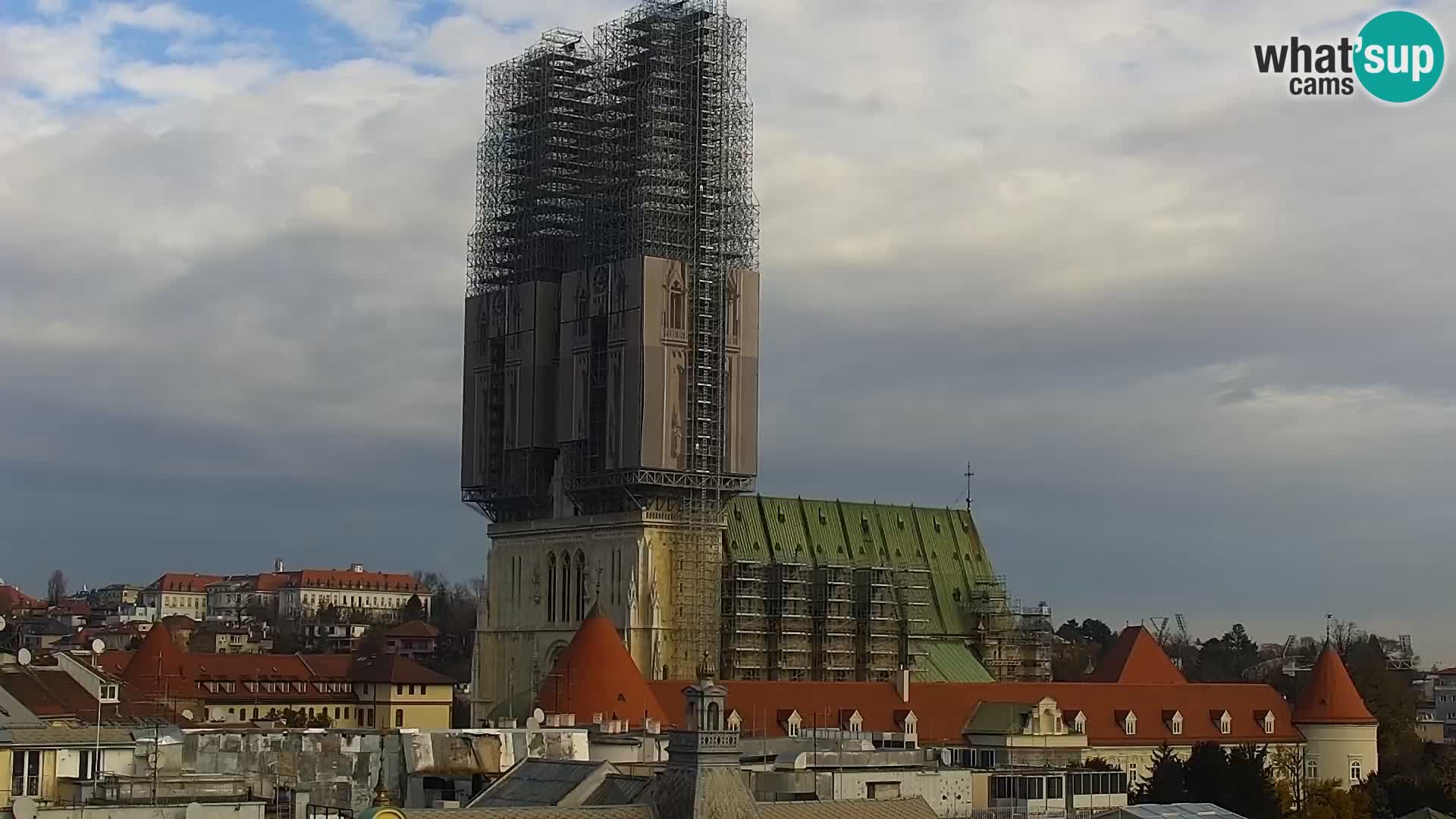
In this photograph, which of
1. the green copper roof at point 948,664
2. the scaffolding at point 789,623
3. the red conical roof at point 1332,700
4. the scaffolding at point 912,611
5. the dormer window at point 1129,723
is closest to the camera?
the dormer window at point 1129,723

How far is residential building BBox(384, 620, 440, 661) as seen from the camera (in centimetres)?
18700

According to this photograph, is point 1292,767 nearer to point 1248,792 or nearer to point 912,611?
point 912,611

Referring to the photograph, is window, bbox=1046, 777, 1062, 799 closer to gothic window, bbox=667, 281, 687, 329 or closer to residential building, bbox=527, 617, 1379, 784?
residential building, bbox=527, 617, 1379, 784

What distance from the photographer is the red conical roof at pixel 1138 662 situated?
124250mm

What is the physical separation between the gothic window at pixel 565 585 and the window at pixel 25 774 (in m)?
58.5

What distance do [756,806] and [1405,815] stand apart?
4686cm

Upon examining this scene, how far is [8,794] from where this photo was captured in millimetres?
53125

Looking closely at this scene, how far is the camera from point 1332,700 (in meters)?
116

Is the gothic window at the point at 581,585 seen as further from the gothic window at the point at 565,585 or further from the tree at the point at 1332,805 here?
the tree at the point at 1332,805

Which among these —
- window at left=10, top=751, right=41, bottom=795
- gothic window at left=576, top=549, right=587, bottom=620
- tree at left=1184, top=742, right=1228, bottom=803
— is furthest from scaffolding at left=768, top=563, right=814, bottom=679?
window at left=10, top=751, right=41, bottom=795

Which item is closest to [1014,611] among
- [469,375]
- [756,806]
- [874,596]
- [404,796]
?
[874,596]

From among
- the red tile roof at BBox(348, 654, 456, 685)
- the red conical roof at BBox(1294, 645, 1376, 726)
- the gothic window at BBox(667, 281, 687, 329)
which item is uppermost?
the gothic window at BBox(667, 281, 687, 329)

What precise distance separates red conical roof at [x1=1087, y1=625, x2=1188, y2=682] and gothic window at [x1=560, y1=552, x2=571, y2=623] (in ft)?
107

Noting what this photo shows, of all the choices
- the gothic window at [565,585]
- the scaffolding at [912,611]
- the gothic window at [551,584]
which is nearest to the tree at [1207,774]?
the scaffolding at [912,611]
